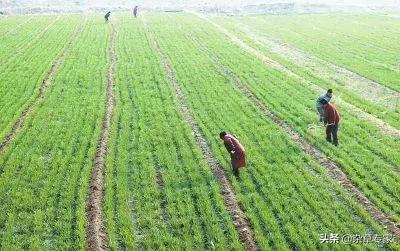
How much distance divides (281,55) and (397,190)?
79.0 feet

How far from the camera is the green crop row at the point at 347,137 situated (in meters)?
14.5

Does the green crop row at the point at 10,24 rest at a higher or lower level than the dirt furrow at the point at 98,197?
lower

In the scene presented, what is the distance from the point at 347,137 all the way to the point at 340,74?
41.8 ft

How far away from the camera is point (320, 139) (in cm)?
1841

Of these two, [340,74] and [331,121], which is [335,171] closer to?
[331,121]

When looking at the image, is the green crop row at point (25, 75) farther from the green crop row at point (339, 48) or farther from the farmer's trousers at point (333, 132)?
the green crop row at point (339, 48)

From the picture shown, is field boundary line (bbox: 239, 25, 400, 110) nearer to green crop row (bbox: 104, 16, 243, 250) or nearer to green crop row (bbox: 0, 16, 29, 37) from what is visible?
green crop row (bbox: 104, 16, 243, 250)

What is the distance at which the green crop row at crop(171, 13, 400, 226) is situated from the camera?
570 inches

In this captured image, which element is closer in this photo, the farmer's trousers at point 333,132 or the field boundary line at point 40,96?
the farmer's trousers at point 333,132

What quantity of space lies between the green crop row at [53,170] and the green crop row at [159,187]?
3.25 feet

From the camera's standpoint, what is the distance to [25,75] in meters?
29.2

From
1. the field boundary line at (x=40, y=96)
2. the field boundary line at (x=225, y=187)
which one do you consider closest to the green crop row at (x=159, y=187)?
the field boundary line at (x=225, y=187)

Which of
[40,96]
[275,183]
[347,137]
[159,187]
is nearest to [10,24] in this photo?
[40,96]

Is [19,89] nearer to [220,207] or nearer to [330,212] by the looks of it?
[220,207]
